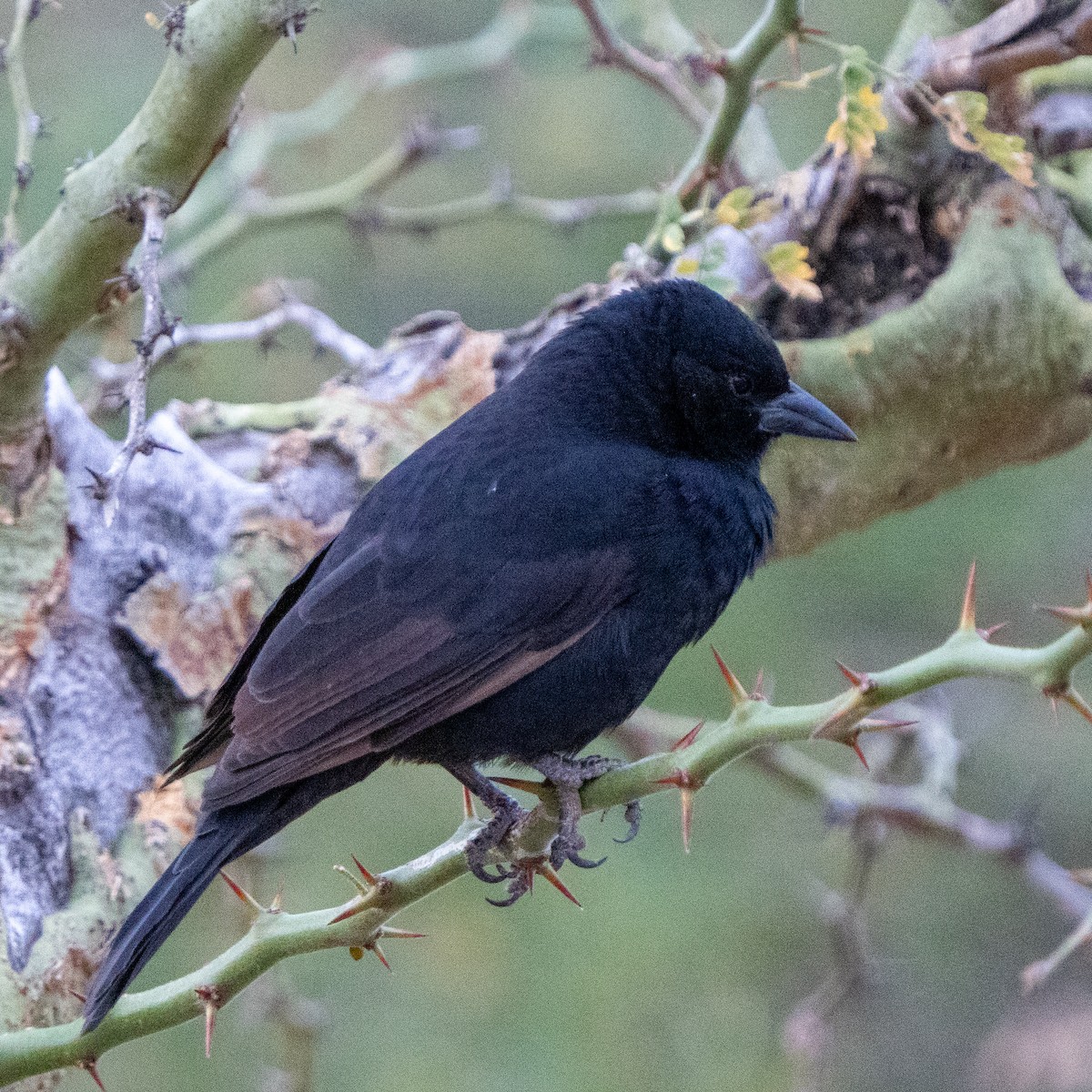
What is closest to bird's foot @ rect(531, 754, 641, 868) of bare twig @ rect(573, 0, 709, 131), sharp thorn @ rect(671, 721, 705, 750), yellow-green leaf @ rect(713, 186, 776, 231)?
sharp thorn @ rect(671, 721, 705, 750)

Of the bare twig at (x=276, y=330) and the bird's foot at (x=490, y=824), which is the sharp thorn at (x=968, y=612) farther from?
the bare twig at (x=276, y=330)

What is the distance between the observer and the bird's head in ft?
9.98

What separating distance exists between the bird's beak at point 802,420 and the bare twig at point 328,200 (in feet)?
4.59

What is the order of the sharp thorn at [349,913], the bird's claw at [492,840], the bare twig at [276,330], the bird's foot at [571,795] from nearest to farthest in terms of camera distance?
the sharp thorn at [349,913]
the bird's foot at [571,795]
the bird's claw at [492,840]
the bare twig at [276,330]

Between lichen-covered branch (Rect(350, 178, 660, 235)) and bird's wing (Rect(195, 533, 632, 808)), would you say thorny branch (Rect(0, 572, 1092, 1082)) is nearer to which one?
bird's wing (Rect(195, 533, 632, 808))

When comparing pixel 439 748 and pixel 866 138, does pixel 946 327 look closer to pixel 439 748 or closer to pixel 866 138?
pixel 866 138

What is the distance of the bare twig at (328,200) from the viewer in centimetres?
397

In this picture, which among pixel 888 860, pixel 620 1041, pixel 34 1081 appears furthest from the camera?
pixel 888 860

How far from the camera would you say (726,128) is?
3305 mm

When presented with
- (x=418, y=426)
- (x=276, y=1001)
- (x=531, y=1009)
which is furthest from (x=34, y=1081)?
(x=531, y=1009)

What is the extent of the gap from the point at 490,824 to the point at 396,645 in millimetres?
368

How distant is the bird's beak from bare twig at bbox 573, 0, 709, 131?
1160 mm

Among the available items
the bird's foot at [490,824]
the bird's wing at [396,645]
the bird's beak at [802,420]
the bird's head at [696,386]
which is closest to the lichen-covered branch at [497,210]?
the bird's head at [696,386]

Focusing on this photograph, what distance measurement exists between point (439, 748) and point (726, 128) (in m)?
1.56
